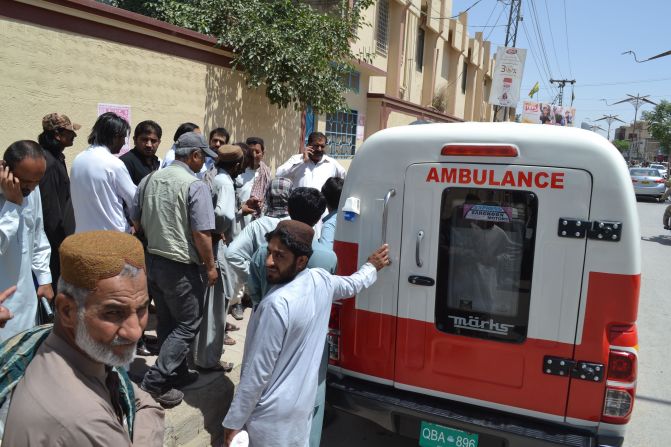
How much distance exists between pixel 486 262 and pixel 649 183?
80.3 ft

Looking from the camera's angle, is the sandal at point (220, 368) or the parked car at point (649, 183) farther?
the parked car at point (649, 183)

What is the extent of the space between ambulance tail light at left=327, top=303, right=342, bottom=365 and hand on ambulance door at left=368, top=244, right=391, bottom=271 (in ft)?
1.36

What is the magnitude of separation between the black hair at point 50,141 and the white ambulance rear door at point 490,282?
265 centimetres

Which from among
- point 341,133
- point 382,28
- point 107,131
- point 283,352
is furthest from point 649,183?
point 283,352

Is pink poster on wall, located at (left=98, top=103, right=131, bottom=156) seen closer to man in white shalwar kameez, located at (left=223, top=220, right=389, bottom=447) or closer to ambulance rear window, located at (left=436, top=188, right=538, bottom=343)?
man in white shalwar kameez, located at (left=223, top=220, right=389, bottom=447)

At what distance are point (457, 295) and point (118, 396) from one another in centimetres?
200

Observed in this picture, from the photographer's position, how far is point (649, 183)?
23500 millimetres

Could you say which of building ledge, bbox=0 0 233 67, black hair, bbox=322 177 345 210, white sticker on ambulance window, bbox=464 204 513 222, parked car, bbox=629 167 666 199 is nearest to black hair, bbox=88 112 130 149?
black hair, bbox=322 177 345 210

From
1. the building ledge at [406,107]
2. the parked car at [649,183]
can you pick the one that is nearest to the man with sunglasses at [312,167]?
the building ledge at [406,107]

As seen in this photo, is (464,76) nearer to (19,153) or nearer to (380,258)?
(380,258)

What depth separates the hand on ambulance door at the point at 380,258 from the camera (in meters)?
3.03

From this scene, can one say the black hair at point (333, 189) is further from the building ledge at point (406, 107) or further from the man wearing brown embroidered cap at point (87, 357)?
the building ledge at point (406, 107)

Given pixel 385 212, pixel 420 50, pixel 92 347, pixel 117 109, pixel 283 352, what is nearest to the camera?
pixel 92 347

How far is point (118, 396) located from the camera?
1.44m
